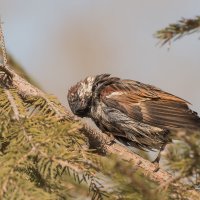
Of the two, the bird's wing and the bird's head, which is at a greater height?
the bird's wing

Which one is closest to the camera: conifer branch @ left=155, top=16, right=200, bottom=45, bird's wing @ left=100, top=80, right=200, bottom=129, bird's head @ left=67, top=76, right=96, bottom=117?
conifer branch @ left=155, top=16, right=200, bottom=45

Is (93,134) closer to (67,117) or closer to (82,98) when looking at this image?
(67,117)

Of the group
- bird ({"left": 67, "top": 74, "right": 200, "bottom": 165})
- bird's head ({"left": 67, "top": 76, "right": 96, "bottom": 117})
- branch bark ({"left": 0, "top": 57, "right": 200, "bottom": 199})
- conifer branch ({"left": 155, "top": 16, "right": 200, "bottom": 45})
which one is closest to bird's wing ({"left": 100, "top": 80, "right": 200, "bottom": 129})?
bird ({"left": 67, "top": 74, "right": 200, "bottom": 165})

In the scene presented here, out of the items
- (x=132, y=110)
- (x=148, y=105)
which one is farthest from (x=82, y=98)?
(x=148, y=105)

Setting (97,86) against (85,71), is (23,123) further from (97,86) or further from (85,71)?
(85,71)

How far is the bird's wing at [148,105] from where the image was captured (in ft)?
12.9

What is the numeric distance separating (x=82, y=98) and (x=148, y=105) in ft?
1.79

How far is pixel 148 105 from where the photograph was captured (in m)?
4.16

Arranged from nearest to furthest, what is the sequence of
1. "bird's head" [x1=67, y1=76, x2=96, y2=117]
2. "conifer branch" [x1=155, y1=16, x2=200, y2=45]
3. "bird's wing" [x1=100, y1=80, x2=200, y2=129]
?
"conifer branch" [x1=155, y1=16, x2=200, y2=45] < "bird's wing" [x1=100, y1=80, x2=200, y2=129] < "bird's head" [x1=67, y1=76, x2=96, y2=117]

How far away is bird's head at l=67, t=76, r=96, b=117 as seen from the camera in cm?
414

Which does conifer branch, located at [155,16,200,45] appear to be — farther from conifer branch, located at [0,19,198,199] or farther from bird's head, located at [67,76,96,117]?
bird's head, located at [67,76,96,117]

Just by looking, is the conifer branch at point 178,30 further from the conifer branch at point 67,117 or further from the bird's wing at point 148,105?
the bird's wing at point 148,105

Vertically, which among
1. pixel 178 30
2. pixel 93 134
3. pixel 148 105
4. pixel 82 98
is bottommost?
pixel 82 98

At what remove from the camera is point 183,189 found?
1.82 metres
